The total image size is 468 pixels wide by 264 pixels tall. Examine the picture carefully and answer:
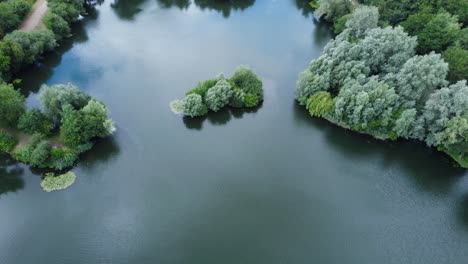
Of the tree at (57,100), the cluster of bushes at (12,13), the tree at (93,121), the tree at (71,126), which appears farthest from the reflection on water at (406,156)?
the cluster of bushes at (12,13)

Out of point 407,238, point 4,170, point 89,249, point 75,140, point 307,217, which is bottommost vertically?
point 4,170

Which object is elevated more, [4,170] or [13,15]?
[13,15]

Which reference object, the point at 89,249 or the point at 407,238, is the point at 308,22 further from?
the point at 89,249

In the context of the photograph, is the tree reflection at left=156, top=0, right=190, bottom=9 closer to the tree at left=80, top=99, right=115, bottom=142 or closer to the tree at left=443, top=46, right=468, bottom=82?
the tree at left=80, top=99, right=115, bottom=142

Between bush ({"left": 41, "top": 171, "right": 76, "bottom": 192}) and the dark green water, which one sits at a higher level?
the dark green water

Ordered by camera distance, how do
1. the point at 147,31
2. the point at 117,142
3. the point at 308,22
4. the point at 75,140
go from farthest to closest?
the point at 308,22, the point at 147,31, the point at 117,142, the point at 75,140

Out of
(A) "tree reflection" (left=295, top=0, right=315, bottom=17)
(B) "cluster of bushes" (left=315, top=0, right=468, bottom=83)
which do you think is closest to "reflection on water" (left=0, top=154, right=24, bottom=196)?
(B) "cluster of bushes" (left=315, top=0, right=468, bottom=83)

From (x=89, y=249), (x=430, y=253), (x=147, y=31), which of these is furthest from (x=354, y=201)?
(x=147, y=31)
